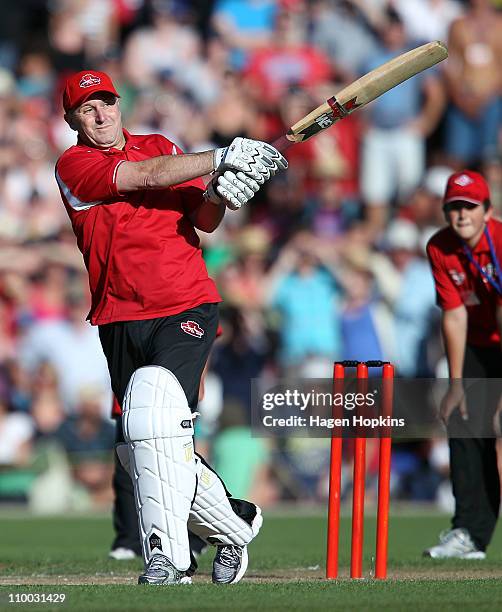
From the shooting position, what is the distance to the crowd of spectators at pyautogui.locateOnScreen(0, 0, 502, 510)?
12.5 meters

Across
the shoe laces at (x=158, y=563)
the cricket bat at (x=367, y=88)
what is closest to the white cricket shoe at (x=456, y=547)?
the shoe laces at (x=158, y=563)

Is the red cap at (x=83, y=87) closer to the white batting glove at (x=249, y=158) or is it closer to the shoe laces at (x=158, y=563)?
the white batting glove at (x=249, y=158)

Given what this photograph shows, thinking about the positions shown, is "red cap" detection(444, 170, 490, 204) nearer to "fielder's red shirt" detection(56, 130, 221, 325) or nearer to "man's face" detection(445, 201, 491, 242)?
"man's face" detection(445, 201, 491, 242)

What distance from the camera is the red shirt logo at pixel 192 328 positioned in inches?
234

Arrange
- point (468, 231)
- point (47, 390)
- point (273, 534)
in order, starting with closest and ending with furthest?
point (468, 231) < point (273, 534) < point (47, 390)

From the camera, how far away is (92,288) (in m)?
6.14

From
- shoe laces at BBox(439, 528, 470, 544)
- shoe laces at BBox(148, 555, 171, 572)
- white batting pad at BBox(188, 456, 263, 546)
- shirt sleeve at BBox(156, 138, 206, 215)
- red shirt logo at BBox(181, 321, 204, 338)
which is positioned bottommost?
shoe laces at BBox(439, 528, 470, 544)

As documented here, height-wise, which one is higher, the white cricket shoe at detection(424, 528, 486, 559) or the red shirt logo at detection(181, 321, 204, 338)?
Result: the red shirt logo at detection(181, 321, 204, 338)

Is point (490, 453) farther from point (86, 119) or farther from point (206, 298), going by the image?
point (86, 119)

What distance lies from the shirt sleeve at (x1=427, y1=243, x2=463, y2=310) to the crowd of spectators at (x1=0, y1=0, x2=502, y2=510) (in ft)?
14.8

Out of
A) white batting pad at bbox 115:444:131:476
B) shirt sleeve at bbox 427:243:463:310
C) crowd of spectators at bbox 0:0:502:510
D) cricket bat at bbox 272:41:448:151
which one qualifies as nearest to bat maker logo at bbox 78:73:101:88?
cricket bat at bbox 272:41:448:151

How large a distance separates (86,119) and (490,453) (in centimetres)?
338

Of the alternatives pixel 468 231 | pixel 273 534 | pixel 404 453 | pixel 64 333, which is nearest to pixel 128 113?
pixel 64 333

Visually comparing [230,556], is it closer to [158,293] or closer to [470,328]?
[158,293]
